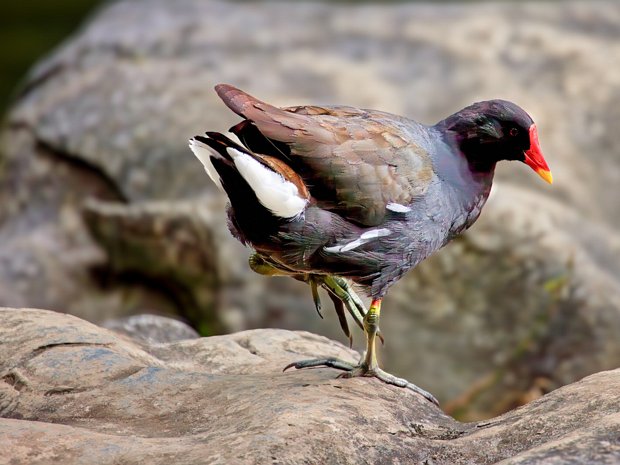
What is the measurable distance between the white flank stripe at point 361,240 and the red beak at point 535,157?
658 mm

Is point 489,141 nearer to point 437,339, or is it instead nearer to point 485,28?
point 437,339

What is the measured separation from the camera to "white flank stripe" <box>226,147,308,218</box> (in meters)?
3.25

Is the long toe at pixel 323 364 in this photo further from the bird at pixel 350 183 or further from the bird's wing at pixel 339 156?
the bird's wing at pixel 339 156

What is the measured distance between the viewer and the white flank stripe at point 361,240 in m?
3.46

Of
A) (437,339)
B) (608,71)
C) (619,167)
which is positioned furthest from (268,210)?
(608,71)

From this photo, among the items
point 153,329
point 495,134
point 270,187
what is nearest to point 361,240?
point 270,187

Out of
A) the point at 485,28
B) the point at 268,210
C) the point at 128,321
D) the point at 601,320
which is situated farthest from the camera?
the point at 485,28

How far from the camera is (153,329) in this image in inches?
190

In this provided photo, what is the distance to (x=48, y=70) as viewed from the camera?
7820 millimetres

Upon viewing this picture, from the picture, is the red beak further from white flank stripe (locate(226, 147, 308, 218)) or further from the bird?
white flank stripe (locate(226, 147, 308, 218))

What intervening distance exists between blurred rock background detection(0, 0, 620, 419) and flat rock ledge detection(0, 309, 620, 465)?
2.29 meters

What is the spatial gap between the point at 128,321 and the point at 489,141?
2023mm

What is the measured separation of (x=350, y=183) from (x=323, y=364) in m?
0.78

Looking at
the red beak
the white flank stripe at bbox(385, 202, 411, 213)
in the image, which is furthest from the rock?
the red beak
